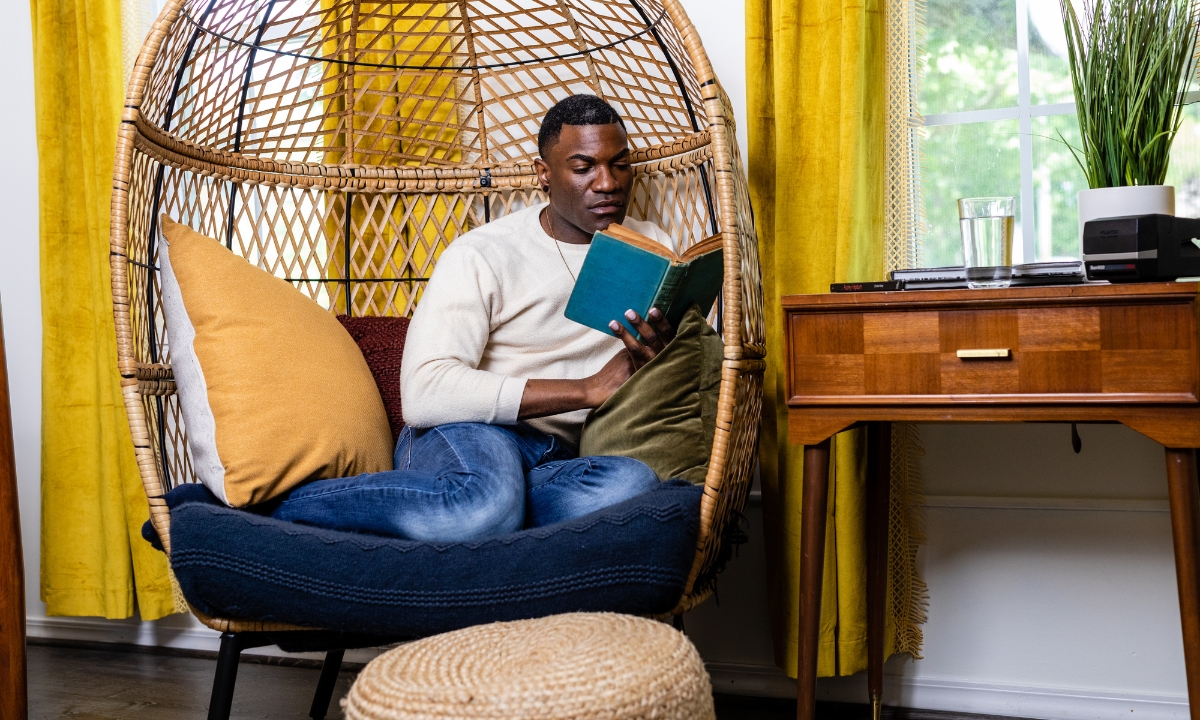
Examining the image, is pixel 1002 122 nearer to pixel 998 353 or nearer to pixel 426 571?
pixel 998 353

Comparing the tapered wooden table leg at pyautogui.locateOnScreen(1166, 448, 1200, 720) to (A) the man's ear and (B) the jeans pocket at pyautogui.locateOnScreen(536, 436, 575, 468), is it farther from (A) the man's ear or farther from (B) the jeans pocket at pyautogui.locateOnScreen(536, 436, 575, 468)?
(A) the man's ear

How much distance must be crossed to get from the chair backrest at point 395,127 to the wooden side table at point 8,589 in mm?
224

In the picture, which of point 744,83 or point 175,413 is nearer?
point 175,413

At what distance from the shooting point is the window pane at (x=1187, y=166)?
162 cm

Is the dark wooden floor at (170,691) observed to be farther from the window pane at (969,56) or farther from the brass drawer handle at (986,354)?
the window pane at (969,56)

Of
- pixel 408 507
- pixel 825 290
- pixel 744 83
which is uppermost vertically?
pixel 744 83

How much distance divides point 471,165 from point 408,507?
2.86ft

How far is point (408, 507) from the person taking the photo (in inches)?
49.8

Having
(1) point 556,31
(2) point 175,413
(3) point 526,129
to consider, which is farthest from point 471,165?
(2) point 175,413

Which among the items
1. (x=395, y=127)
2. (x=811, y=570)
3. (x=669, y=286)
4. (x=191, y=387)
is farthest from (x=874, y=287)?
(x=395, y=127)

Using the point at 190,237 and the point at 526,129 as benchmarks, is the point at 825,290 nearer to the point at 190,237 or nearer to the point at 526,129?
the point at 526,129

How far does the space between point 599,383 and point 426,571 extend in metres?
0.44

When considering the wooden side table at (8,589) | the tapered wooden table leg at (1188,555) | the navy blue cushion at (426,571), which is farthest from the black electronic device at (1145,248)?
the wooden side table at (8,589)

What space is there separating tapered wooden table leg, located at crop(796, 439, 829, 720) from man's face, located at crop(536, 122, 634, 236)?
0.57m
